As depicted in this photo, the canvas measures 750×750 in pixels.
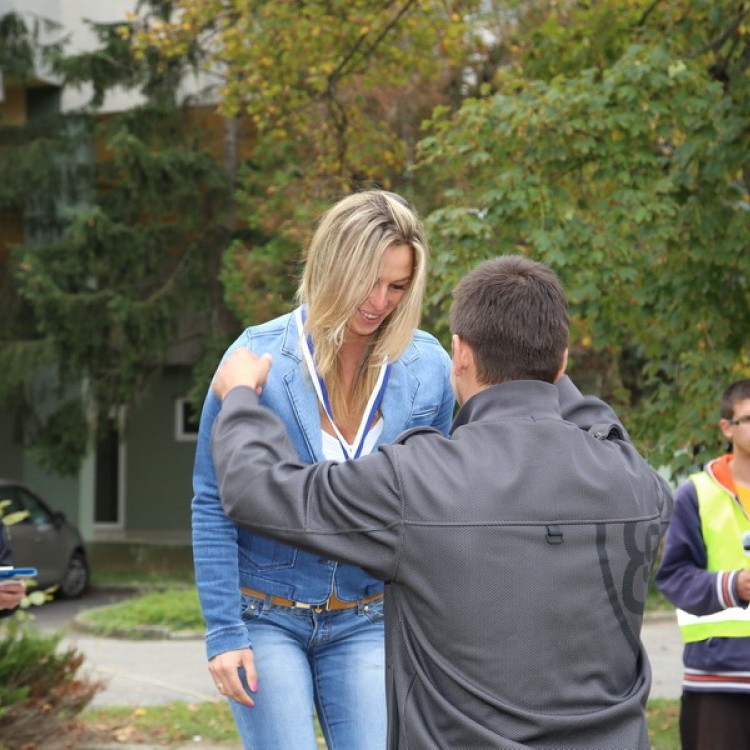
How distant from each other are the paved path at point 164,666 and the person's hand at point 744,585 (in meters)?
5.14

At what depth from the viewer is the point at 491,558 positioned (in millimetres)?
2389

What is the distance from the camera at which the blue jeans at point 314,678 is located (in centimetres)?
312

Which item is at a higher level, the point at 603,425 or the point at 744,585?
the point at 603,425

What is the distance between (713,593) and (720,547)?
291 millimetres

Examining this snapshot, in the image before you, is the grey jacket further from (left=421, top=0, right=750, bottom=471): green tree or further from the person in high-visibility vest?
(left=421, top=0, right=750, bottom=471): green tree

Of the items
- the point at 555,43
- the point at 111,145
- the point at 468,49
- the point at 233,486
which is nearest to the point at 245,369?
the point at 233,486

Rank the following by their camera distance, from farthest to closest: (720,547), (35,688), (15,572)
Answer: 1. (35,688)
2. (720,547)
3. (15,572)

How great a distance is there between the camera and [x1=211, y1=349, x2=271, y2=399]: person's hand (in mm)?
2723

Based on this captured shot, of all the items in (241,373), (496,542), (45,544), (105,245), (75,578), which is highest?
(105,245)

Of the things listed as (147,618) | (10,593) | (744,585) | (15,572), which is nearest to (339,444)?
(15,572)

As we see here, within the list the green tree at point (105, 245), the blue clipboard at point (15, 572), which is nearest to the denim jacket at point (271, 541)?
the blue clipboard at point (15, 572)

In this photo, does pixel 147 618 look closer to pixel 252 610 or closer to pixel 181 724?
pixel 181 724

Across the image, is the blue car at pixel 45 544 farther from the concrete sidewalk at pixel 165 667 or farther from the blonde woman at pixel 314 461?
the blonde woman at pixel 314 461

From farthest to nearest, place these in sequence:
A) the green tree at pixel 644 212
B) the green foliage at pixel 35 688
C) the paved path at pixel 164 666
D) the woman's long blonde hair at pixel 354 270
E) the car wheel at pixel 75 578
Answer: the car wheel at pixel 75 578 < the paved path at pixel 164 666 < the green tree at pixel 644 212 < the green foliage at pixel 35 688 < the woman's long blonde hair at pixel 354 270
